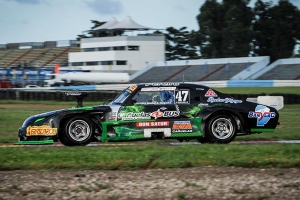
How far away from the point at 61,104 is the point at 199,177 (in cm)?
2589

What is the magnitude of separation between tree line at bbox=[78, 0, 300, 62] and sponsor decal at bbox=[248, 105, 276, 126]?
2648 inches

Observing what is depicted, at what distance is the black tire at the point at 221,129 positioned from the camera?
1227 centimetres

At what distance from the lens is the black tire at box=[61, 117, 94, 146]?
11933mm

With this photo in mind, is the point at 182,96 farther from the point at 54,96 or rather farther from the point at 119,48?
the point at 119,48

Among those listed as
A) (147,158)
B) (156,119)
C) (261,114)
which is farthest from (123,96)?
(147,158)

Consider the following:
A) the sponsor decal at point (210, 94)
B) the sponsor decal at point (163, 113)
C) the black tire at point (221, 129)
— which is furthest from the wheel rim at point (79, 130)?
the sponsor decal at point (210, 94)

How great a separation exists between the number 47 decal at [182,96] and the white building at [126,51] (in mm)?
66699

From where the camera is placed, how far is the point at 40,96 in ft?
118

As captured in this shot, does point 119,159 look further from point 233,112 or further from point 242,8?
point 242,8

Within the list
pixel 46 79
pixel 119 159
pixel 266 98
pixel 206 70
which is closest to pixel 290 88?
pixel 206 70

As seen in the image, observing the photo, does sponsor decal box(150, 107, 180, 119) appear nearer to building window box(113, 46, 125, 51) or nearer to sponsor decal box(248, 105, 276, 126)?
sponsor decal box(248, 105, 276, 126)

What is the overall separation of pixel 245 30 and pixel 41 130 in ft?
232

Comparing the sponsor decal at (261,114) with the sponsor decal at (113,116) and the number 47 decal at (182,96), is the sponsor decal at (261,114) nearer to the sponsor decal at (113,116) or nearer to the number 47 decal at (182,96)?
the number 47 decal at (182,96)

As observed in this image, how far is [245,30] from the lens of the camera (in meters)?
80.2
